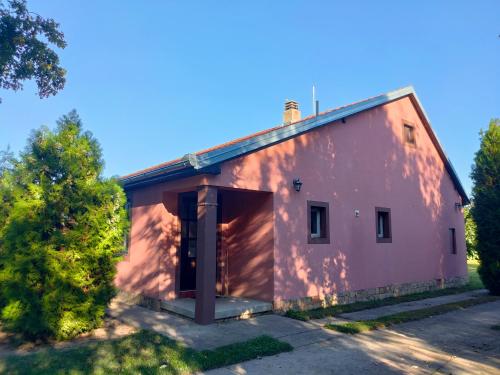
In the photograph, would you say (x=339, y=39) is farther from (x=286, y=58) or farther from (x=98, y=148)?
(x=98, y=148)

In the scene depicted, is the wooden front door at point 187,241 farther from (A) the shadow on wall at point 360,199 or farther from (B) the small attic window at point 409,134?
(B) the small attic window at point 409,134

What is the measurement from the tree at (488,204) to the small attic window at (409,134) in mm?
2404

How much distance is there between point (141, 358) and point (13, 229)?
3.33 metres

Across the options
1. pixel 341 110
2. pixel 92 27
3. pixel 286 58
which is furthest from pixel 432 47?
pixel 92 27

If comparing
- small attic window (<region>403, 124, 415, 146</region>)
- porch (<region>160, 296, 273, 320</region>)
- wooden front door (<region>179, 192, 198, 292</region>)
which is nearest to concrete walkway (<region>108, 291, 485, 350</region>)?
porch (<region>160, 296, 273, 320</region>)

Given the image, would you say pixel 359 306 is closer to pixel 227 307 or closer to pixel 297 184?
pixel 297 184

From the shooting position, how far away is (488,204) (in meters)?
12.9

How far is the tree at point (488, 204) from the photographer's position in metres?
12.6

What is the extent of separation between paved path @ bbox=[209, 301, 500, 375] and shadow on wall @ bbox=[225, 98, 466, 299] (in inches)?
97.1

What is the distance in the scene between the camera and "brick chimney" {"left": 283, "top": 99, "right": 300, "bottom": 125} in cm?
1504

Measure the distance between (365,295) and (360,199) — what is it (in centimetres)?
293

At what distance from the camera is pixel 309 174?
957cm

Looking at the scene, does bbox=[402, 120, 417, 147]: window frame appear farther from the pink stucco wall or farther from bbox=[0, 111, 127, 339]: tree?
bbox=[0, 111, 127, 339]: tree

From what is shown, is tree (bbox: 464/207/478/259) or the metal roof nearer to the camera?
the metal roof
